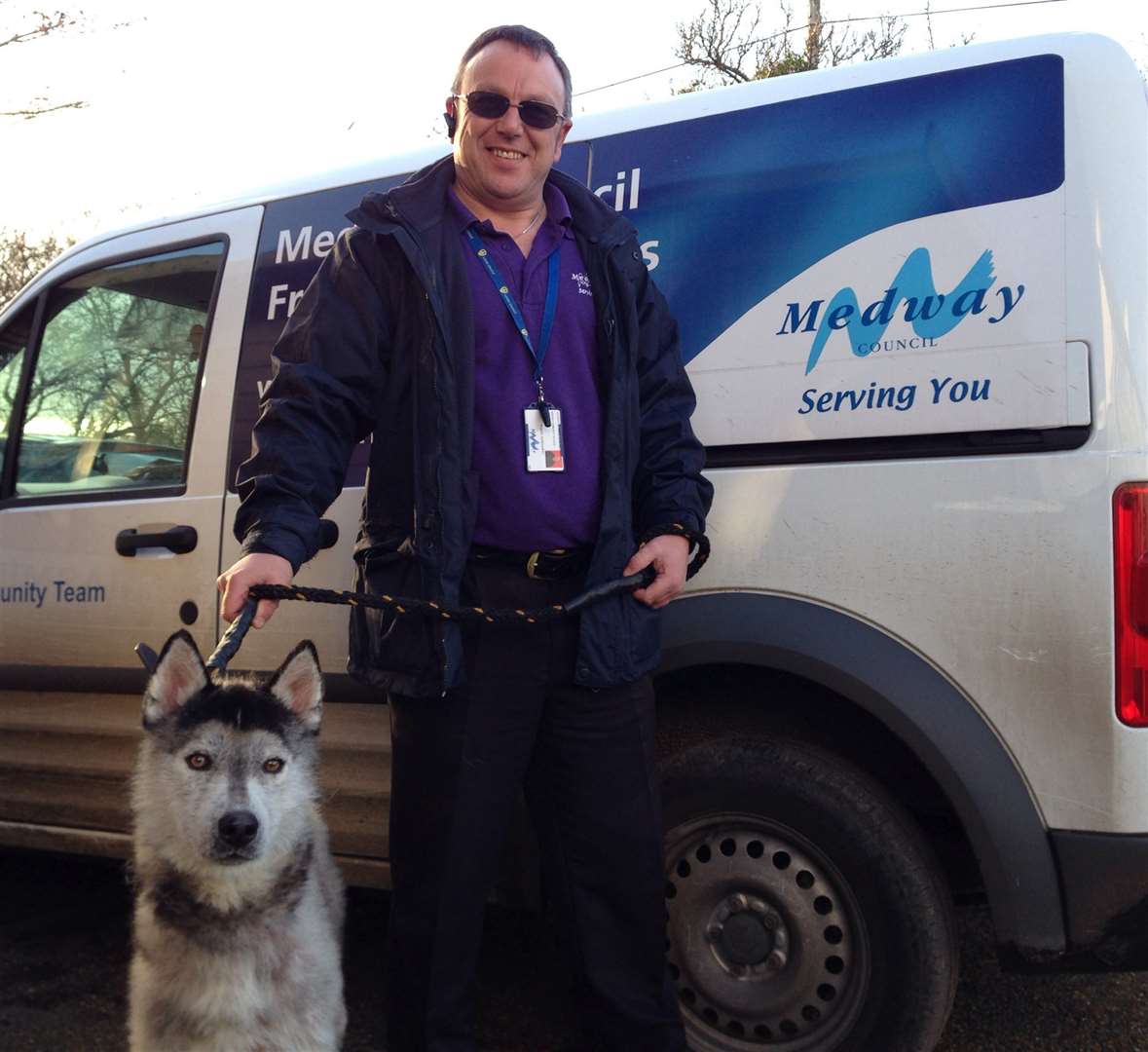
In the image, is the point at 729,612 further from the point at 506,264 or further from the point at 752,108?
the point at 752,108

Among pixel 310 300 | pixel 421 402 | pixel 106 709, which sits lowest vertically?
pixel 106 709

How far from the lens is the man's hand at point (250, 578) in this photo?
2160 millimetres

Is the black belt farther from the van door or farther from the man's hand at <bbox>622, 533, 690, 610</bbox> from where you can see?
the van door

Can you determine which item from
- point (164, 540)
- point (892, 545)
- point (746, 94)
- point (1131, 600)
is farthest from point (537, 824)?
point (746, 94)

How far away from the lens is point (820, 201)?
2.66 meters

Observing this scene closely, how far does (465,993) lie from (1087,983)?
2.06 metres

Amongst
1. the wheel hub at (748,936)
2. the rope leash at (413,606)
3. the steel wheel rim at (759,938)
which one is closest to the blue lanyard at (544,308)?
the rope leash at (413,606)

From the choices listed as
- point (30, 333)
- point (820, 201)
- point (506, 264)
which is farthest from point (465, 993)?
point (30, 333)

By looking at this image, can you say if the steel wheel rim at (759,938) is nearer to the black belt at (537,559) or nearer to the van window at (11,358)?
the black belt at (537,559)

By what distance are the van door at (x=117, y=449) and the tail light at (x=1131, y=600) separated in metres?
2.32

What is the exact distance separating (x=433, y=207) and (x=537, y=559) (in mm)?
766

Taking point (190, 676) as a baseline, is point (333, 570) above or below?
above

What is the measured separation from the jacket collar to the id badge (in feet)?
1.40

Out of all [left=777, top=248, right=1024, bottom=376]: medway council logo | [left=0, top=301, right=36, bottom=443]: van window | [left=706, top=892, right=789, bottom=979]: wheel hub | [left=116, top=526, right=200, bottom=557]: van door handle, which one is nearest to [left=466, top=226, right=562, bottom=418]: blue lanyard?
[left=777, top=248, right=1024, bottom=376]: medway council logo
